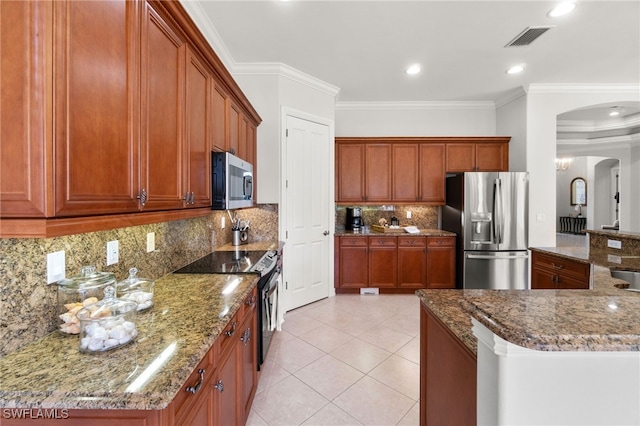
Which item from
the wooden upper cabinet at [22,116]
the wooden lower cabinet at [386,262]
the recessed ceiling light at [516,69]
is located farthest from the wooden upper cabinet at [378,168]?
the wooden upper cabinet at [22,116]

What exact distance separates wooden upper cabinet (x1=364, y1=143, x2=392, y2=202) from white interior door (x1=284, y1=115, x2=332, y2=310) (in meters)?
0.86

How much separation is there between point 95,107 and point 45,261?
0.63 meters

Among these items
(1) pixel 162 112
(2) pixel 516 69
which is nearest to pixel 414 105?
(2) pixel 516 69

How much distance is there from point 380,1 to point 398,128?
9.01ft

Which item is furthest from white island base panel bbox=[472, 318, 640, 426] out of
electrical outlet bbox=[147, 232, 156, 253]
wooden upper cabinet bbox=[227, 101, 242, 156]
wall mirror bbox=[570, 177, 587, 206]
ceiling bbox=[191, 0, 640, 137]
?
wall mirror bbox=[570, 177, 587, 206]

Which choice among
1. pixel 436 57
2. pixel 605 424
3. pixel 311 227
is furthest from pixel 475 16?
pixel 605 424

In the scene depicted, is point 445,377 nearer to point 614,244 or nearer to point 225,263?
point 225,263

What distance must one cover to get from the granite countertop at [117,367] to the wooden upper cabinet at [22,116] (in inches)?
19.1

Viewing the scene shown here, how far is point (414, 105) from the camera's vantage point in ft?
16.4

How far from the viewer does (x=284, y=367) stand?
8.25ft

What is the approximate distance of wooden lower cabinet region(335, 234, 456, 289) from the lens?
4.46m

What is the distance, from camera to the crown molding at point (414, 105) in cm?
496

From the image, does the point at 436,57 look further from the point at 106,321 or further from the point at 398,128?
the point at 106,321

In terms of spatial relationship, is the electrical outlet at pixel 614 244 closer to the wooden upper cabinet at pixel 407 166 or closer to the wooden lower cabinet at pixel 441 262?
the wooden lower cabinet at pixel 441 262
